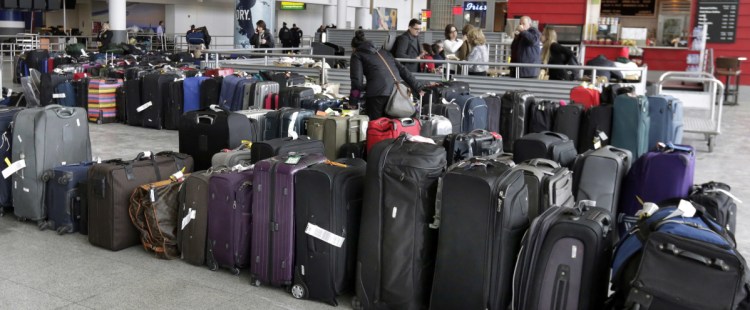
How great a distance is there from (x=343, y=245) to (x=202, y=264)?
105cm

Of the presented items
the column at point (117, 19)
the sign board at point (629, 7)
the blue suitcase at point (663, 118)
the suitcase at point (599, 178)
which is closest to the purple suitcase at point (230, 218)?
the suitcase at point (599, 178)

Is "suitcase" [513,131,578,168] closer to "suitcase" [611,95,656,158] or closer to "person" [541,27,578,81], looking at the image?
"suitcase" [611,95,656,158]

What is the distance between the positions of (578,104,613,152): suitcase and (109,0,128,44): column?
14682 mm

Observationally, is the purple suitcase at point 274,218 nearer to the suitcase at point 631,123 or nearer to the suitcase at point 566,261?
the suitcase at point 566,261

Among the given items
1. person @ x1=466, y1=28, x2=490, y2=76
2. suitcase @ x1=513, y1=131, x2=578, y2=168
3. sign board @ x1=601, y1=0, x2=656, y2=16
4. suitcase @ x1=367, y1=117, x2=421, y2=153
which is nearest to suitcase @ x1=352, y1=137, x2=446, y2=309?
suitcase @ x1=513, y1=131, x2=578, y2=168

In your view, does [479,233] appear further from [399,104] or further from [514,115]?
[514,115]

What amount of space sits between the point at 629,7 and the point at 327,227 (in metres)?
17.4

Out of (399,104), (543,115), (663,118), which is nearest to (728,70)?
(663,118)

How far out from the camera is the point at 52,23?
34.0 m

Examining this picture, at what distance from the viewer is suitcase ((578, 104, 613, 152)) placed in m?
7.48

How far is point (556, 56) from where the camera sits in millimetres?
10016

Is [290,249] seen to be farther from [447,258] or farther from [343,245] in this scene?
[447,258]

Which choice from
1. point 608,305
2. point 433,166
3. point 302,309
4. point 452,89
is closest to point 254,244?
point 302,309

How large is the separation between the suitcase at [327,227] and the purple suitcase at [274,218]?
0.16 feet
